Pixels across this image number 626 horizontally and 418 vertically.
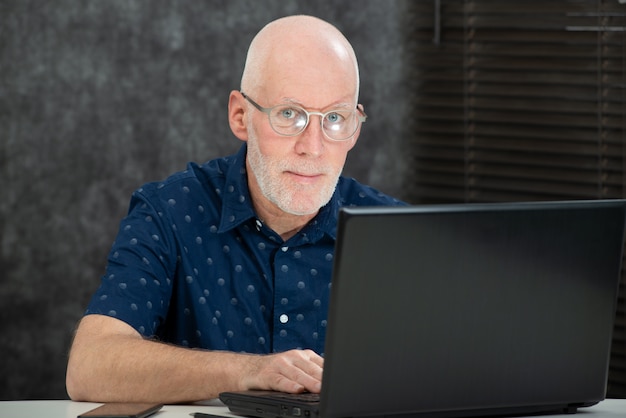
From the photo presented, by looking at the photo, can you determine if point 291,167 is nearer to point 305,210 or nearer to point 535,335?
point 305,210

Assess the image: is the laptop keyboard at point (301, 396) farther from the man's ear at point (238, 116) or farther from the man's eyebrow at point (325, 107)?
the man's ear at point (238, 116)

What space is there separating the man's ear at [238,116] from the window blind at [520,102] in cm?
115

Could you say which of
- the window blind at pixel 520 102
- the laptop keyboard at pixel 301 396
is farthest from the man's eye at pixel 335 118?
the window blind at pixel 520 102

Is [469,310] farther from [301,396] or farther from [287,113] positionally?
[287,113]

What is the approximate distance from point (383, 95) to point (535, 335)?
2.26 metres

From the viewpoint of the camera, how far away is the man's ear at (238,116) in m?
2.13

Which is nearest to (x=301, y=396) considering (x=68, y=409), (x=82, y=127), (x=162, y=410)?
(x=162, y=410)

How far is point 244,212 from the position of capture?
2.08 metres

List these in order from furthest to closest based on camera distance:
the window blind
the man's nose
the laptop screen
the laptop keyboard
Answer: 1. the window blind
2. the man's nose
3. the laptop keyboard
4. the laptop screen

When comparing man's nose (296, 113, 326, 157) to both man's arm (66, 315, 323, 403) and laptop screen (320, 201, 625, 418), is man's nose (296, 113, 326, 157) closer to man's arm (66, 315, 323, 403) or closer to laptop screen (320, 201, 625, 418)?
man's arm (66, 315, 323, 403)

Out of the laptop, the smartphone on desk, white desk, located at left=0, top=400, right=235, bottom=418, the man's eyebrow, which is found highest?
the man's eyebrow

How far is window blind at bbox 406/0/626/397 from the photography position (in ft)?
9.46

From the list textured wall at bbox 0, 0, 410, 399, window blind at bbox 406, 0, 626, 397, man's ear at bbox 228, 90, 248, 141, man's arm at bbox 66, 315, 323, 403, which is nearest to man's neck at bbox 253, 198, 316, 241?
man's ear at bbox 228, 90, 248, 141

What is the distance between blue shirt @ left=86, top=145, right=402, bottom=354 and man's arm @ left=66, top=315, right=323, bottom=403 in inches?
10.0
